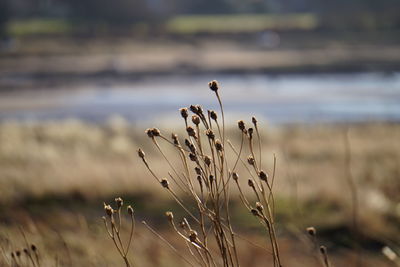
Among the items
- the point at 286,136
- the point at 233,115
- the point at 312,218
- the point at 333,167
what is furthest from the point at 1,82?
the point at 312,218

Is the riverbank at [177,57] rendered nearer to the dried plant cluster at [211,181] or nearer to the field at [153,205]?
the field at [153,205]

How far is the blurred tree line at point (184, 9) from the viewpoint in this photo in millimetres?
48812

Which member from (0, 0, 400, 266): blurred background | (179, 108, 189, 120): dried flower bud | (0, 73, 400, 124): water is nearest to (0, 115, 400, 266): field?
(0, 0, 400, 266): blurred background

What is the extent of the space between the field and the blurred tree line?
34.9 m

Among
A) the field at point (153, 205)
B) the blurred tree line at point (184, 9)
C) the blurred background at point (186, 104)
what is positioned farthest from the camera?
the blurred tree line at point (184, 9)

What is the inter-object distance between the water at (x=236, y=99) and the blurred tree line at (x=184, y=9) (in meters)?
15.1

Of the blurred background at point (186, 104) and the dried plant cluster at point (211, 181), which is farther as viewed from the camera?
the blurred background at point (186, 104)

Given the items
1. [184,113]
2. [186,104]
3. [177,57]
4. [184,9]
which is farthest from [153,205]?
[184,9]

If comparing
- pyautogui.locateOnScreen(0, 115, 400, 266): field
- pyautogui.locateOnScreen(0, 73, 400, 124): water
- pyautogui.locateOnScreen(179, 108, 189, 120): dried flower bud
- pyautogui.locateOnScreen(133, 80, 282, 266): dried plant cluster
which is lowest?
pyautogui.locateOnScreen(0, 73, 400, 124): water

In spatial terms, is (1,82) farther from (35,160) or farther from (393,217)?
(393,217)

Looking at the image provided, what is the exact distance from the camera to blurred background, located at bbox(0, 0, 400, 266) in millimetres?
7031

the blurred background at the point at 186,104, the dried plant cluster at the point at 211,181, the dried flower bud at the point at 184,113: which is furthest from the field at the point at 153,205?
the dried flower bud at the point at 184,113

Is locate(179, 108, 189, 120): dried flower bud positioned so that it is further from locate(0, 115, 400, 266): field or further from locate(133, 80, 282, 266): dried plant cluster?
locate(0, 115, 400, 266): field

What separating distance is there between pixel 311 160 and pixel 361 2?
38.9 meters
